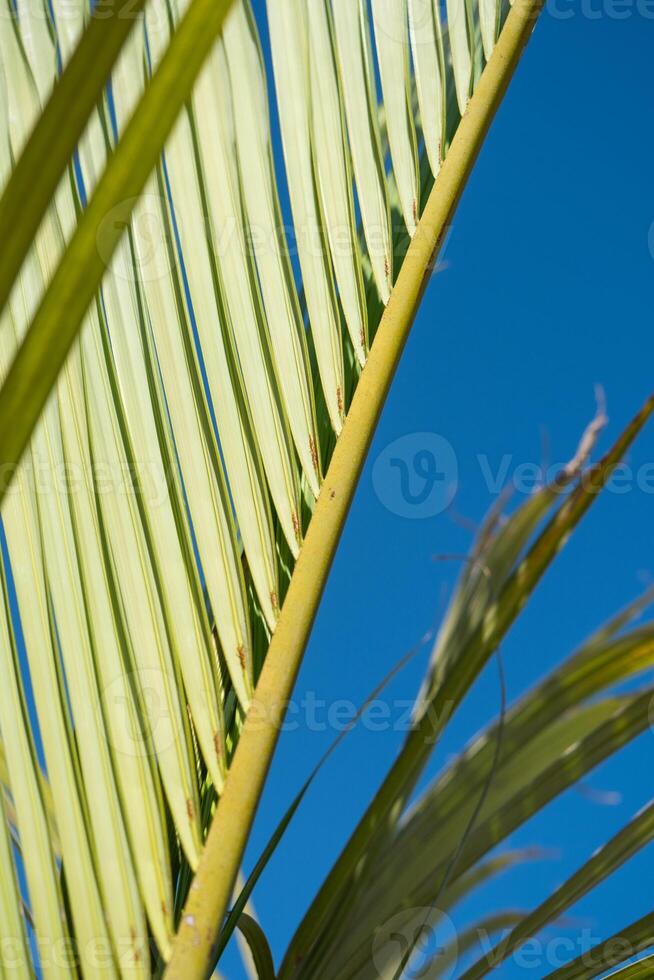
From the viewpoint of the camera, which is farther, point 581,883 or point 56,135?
point 581,883

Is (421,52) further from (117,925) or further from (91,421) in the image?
(117,925)

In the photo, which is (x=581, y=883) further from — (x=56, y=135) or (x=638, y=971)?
(x=56, y=135)

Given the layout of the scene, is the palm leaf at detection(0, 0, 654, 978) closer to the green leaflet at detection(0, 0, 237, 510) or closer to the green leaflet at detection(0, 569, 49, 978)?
the green leaflet at detection(0, 569, 49, 978)

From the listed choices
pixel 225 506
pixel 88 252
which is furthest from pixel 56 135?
pixel 225 506

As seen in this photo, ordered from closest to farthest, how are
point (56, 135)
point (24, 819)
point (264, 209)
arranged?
point (56, 135) → point (24, 819) → point (264, 209)

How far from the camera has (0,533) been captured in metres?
0.58

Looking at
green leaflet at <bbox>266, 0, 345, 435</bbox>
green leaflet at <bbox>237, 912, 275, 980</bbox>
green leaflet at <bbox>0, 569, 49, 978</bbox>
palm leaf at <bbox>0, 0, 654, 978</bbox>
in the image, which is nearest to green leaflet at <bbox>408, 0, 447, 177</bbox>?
palm leaf at <bbox>0, 0, 654, 978</bbox>

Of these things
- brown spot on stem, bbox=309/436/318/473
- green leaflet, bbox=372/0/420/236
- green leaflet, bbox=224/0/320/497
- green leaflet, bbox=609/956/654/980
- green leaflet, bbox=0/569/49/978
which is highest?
green leaflet, bbox=372/0/420/236

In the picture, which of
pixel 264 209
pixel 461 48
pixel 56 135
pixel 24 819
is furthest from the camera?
pixel 461 48

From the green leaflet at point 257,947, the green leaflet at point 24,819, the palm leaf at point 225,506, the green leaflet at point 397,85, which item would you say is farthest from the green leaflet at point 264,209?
the green leaflet at point 257,947

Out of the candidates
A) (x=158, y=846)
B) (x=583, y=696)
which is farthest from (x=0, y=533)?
(x=583, y=696)

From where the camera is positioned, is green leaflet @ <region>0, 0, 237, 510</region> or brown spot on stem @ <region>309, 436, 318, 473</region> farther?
brown spot on stem @ <region>309, 436, 318, 473</region>

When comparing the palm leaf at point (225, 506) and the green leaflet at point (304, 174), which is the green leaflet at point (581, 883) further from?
the green leaflet at point (304, 174)

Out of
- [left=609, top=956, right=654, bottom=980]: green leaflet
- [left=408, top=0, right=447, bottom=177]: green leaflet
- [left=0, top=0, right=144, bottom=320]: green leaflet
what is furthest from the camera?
[left=408, top=0, right=447, bottom=177]: green leaflet
